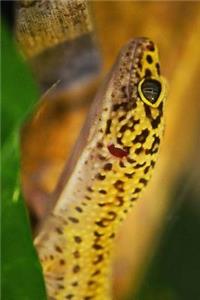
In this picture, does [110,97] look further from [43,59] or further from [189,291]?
[189,291]

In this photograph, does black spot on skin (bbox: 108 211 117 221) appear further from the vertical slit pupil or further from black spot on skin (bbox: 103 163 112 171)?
the vertical slit pupil

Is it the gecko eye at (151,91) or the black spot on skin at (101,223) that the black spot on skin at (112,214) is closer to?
the black spot on skin at (101,223)

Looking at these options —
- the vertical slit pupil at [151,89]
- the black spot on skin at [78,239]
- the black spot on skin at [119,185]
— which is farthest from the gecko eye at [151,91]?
the black spot on skin at [78,239]

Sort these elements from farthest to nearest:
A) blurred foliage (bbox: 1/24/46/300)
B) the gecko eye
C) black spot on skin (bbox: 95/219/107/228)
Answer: black spot on skin (bbox: 95/219/107/228) < the gecko eye < blurred foliage (bbox: 1/24/46/300)

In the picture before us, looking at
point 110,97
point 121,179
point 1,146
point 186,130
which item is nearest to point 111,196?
point 121,179

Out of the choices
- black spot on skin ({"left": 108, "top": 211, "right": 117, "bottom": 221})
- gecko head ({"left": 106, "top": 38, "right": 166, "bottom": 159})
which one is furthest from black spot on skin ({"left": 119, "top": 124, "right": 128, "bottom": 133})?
black spot on skin ({"left": 108, "top": 211, "right": 117, "bottom": 221})

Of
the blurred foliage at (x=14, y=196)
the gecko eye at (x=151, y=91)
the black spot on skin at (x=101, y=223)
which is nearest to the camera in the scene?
the blurred foliage at (x=14, y=196)

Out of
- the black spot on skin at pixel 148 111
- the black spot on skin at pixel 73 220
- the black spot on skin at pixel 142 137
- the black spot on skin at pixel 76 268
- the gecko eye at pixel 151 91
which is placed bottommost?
the black spot on skin at pixel 76 268

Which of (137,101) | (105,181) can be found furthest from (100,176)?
(137,101)
